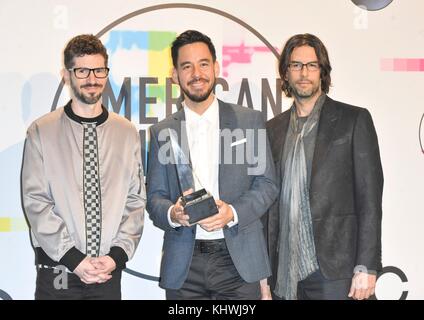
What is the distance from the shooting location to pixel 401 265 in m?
4.06

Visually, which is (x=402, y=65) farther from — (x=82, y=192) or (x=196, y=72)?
(x=82, y=192)

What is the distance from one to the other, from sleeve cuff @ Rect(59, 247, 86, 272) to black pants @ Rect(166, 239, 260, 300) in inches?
22.3

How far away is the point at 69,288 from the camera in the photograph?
9.95 feet

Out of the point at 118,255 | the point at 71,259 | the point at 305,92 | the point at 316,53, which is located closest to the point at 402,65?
the point at 316,53

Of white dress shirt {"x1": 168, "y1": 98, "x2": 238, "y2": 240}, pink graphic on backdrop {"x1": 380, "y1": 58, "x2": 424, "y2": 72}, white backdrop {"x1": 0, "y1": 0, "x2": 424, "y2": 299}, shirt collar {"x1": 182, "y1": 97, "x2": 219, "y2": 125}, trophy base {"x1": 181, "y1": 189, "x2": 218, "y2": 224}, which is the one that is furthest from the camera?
pink graphic on backdrop {"x1": 380, "y1": 58, "x2": 424, "y2": 72}

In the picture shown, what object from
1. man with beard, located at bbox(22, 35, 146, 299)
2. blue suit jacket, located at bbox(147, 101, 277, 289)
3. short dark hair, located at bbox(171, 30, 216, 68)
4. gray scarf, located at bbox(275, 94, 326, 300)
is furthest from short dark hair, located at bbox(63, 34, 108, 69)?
gray scarf, located at bbox(275, 94, 326, 300)

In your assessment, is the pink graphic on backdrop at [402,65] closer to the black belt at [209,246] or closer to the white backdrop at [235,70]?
the white backdrop at [235,70]

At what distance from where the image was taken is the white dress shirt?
123 inches

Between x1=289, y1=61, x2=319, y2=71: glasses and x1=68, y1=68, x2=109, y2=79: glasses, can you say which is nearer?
x1=68, y1=68, x2=109, y2=79: glasses

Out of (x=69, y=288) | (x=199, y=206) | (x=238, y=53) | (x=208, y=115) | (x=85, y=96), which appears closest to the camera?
(x=199, y=206)

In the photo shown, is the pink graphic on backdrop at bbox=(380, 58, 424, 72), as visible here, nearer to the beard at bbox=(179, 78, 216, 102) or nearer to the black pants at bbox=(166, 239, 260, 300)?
the beard at bbox=(179, 78, 216, 102)

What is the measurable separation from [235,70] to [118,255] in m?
1.58
